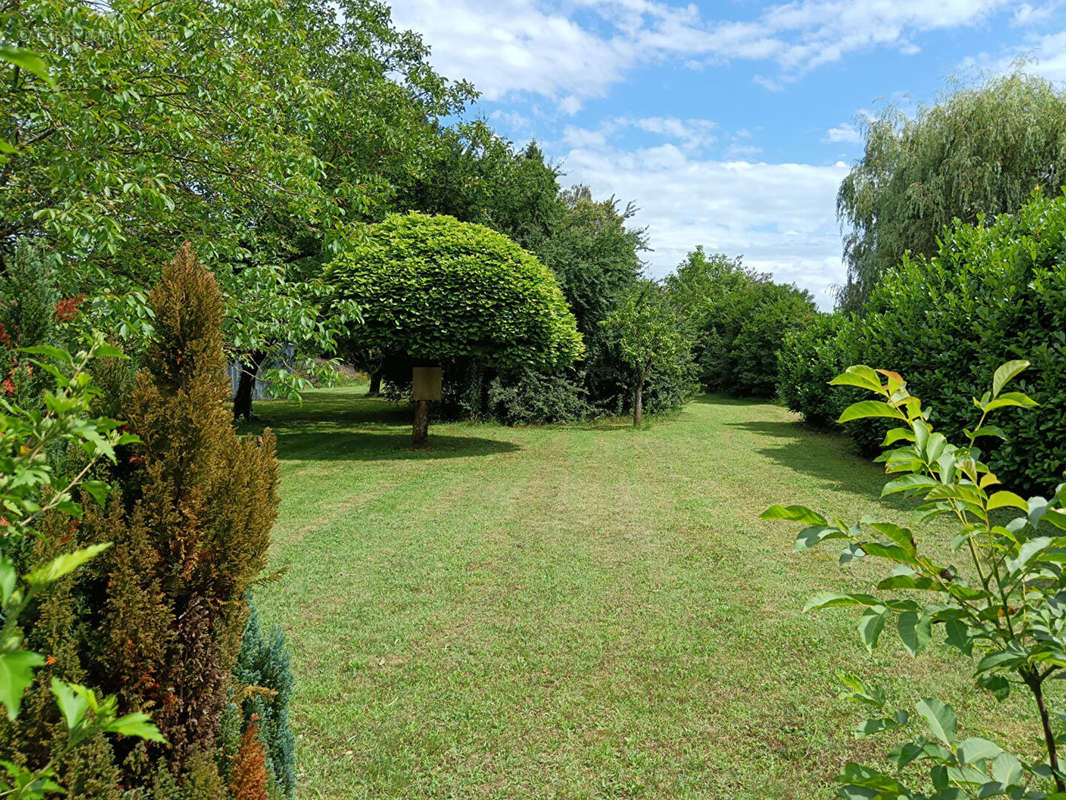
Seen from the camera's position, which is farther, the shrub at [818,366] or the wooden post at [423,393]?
the shrub at [818,366]

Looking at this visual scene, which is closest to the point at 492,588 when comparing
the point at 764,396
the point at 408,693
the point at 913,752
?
the point at 408,693

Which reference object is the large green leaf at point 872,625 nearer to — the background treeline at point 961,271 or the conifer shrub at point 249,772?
the conifer shrub at point 249,772

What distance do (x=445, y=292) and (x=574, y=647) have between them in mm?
7934

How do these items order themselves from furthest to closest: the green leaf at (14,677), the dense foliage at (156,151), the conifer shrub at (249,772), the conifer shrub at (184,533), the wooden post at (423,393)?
the wooden post at (423,393), the dense foliage at (156,151), the conifer shrub at (249,772), the conifer shrub at (184,533), the green leaf at (14,677)

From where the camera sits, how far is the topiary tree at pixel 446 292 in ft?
35.6

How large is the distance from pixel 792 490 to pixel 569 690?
246 inches

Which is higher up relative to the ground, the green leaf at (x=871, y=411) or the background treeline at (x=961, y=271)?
the background treeline at (x=961, y=271)

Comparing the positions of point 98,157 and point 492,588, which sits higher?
point 98,157

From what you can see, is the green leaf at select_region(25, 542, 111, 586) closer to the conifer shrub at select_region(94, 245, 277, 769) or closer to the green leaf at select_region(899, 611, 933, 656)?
the green leaf at select_region(899, 611, 933, 656)

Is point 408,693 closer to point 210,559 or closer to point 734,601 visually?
point 210,559

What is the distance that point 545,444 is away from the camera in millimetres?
13586

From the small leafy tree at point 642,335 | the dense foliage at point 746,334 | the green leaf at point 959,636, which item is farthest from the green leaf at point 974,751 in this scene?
the dense foliage at point 746,334

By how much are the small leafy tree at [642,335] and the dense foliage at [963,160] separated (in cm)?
526

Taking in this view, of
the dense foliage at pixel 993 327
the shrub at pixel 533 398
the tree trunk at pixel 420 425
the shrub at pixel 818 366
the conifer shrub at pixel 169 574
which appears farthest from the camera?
the shrub at pixel 533 398
